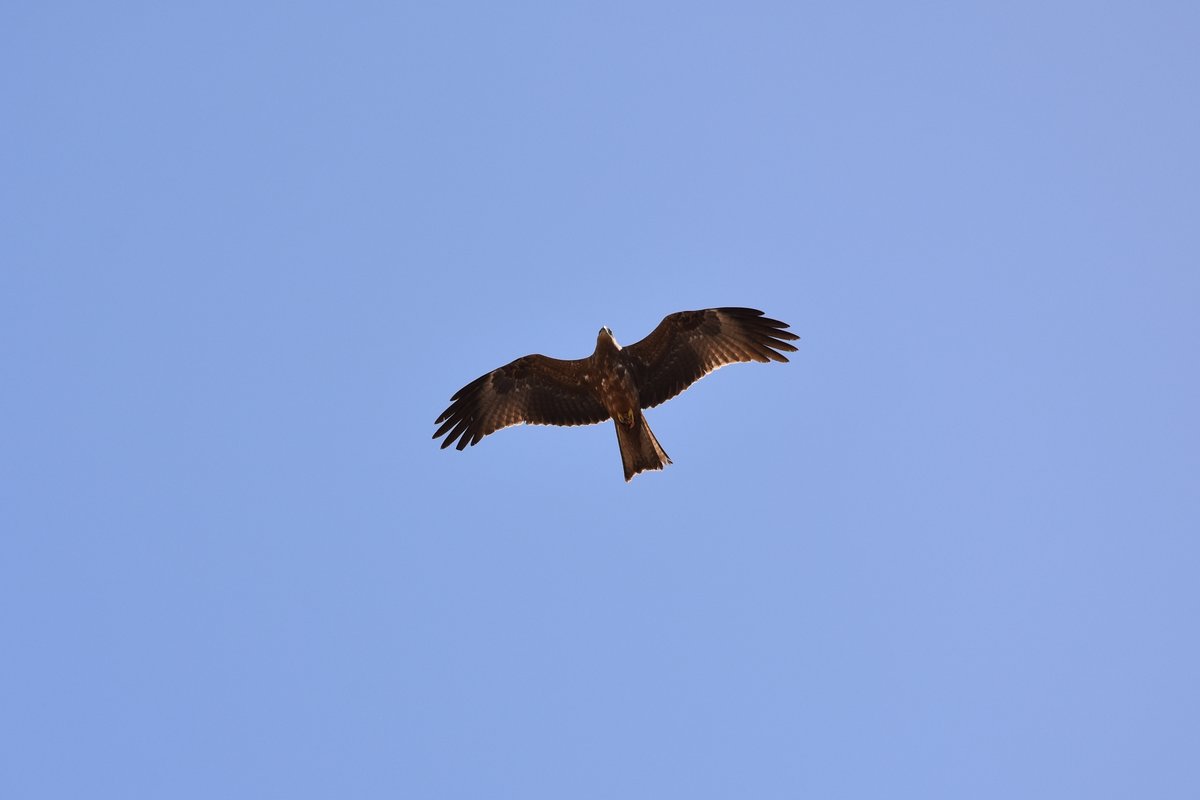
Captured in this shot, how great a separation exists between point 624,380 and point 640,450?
0.86 m

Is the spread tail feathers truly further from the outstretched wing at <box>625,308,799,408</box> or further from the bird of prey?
the outstretched wing at <box>625,308,799,408</box>

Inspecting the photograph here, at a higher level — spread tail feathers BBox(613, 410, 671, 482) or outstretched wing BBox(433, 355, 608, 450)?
outstretched wing BBox(433, 355, 608, 450)

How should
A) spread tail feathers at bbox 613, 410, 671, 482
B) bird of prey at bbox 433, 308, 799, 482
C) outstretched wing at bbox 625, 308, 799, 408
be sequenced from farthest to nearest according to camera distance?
outstretched wing at bbox 625, 308, 799, 408 → bird of prey at bbox 433, 308, 799, 482 → spread tail feathers at bbox 613, 410, 671, 482

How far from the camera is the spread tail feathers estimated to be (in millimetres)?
12750

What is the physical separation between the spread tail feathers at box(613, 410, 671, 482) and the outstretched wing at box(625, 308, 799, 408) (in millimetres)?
583

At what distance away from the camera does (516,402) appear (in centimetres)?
1421

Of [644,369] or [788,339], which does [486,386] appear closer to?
[644,369]

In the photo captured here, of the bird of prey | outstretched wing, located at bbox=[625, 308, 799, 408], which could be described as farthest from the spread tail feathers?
outstretched wing, located at bbox=[625, 308, 799, 408]

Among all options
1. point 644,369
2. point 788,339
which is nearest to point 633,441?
point 644,369

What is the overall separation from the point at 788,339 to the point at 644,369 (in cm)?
172

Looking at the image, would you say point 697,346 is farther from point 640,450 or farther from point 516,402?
point 516,402

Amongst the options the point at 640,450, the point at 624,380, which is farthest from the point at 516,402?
the point at 640,450

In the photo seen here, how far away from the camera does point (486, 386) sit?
14.2 m

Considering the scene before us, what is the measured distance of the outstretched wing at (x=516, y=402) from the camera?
13922 mm
